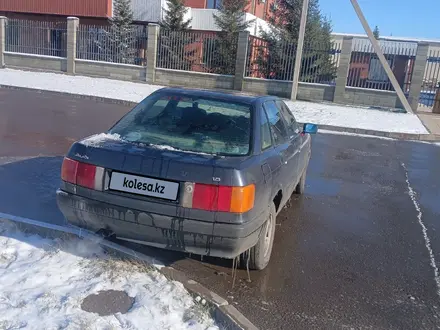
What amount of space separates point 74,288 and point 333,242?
2775 millimetres

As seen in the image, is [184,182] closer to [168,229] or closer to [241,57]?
[168,229]

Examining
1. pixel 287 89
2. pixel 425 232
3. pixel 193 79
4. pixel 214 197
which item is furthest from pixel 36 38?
pixel 214 197

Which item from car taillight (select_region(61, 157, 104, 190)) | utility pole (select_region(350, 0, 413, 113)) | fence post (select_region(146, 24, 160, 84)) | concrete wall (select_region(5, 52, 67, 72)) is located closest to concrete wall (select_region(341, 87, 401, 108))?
utility pole (select_region(350, 0, 413, 113))

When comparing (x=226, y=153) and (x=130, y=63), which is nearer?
(x=226, y=153)

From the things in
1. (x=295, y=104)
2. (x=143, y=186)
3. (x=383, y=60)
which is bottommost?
(x=295, y=104)

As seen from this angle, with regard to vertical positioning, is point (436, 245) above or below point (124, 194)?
below

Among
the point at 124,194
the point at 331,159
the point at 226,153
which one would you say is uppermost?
the point at 226,153

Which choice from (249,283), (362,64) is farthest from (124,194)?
(362,64)

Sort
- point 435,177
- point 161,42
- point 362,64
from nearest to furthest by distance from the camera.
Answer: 1. point 435,177
2. point 362,64
3. point 161,42

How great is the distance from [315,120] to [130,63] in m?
12.5

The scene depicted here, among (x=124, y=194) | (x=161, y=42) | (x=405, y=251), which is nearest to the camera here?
(x=124, y=194)

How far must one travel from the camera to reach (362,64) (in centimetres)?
2045

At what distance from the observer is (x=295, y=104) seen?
18969 mm

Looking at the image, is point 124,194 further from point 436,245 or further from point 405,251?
point 436,245
